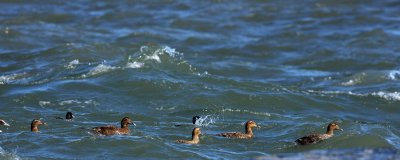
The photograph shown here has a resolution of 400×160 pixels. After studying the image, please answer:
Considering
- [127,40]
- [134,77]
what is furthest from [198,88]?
[127,40]

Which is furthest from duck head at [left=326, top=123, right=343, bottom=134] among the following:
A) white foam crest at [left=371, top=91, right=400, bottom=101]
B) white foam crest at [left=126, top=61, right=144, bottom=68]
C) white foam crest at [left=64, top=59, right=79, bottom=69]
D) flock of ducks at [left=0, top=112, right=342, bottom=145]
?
white foam crest at [left=64, top=59, right=79, bottom=69]

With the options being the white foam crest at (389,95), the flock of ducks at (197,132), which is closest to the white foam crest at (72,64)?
the flock of ducks at (197,132)

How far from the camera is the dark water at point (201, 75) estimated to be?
16.8 metres

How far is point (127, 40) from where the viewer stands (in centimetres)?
2961

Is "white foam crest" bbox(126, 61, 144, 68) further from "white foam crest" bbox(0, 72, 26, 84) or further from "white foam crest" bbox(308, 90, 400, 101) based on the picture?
"white foam crest" bbox(308, 90, 400, 101)

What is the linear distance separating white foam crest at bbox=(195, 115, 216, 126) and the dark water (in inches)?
1.7

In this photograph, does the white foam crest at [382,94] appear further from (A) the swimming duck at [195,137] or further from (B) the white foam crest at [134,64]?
(A) the swimming duck at [195,137]

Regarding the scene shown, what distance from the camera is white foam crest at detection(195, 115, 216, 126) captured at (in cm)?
1858

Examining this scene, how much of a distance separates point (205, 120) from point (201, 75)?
14.6 ft

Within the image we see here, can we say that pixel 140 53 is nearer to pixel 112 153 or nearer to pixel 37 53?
pixel 37 53

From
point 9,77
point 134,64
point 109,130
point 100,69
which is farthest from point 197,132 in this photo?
point 9,77

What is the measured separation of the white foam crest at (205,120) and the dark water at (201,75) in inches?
1.7

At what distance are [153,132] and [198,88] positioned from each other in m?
4.42

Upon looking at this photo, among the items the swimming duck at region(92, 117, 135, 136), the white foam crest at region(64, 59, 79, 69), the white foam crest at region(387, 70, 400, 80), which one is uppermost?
the white foam crest at region(64, 59, 79, 69)
